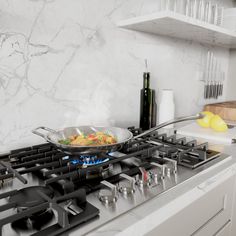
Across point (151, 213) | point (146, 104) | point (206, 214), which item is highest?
point (146, 104)

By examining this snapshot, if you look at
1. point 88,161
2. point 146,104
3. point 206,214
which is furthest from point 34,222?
point 146,104

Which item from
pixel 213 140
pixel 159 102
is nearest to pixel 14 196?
pixel 213 140

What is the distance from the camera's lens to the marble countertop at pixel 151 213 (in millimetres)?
515

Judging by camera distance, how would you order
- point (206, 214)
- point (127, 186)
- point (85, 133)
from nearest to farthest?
point (127, 186), point (206, 214), point (85, 133)

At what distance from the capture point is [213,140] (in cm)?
122

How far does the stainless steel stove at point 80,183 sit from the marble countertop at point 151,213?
13mm

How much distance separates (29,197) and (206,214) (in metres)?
0.52

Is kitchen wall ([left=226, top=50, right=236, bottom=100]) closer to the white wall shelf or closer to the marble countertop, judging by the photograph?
the white wall shelf

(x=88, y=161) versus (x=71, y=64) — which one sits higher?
(x=71, y=64)

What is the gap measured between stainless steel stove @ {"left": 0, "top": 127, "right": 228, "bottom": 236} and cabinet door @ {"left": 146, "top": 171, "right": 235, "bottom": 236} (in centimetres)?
7

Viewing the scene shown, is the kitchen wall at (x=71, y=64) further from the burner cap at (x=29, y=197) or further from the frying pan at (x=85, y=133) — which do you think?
the burner cap at (x=29, y=197)

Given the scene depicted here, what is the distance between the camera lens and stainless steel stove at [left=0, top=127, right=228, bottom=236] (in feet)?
1.65

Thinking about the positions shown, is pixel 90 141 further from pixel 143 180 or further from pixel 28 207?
pixel 28 207

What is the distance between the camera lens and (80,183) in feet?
2.22
